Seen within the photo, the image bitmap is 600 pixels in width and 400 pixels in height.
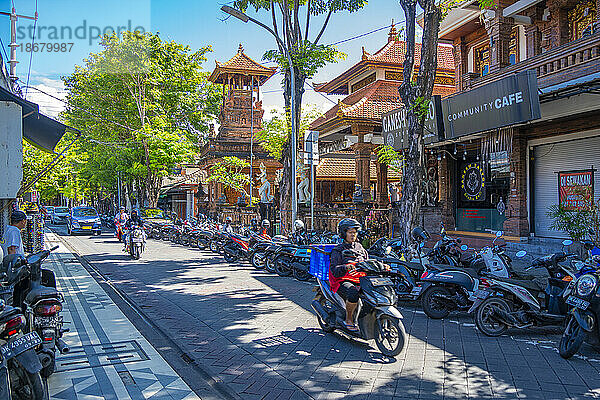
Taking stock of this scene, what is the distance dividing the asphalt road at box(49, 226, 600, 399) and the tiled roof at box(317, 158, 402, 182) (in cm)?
Result: 2466

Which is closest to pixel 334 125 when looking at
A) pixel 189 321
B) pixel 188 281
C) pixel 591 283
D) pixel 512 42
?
pixel 512 42

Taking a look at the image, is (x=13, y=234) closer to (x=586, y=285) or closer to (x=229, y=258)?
(x=586, y=285)

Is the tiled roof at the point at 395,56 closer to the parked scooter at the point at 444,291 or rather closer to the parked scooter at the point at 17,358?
the parked scooter at the point at 444,291

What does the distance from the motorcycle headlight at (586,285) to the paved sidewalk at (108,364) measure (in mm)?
4314

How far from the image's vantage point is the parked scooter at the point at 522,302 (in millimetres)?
6590

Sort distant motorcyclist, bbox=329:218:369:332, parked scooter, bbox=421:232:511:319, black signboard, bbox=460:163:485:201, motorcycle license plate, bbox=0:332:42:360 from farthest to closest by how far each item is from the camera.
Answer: black signboard, bbox=460:163:485:201 → parked scooter, bbox=421:232:511:319 → distant motorcyclist, bbox=329:218:369:332 → motorcycle license plate, bbox=0:332:42:360

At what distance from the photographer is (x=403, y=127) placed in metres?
17.0

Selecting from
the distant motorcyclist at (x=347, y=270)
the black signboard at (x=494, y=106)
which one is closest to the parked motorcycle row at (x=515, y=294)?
the distant motorcyclist at (x=347, y=270)

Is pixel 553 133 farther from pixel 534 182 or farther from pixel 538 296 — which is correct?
pixel 538 296

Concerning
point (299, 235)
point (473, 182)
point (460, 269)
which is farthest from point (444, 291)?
point (473, 182)

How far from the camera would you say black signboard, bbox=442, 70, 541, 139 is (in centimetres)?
1138

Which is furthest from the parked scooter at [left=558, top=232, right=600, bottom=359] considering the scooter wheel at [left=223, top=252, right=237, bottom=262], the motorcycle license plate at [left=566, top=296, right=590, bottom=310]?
the scooter wheel at [left=223, top=252, right=237, bottom=262]

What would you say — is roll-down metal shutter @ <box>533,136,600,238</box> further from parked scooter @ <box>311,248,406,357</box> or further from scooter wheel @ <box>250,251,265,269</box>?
parked scooter @ <box>311,248,406,357</box>

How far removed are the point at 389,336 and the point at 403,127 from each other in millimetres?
12106
